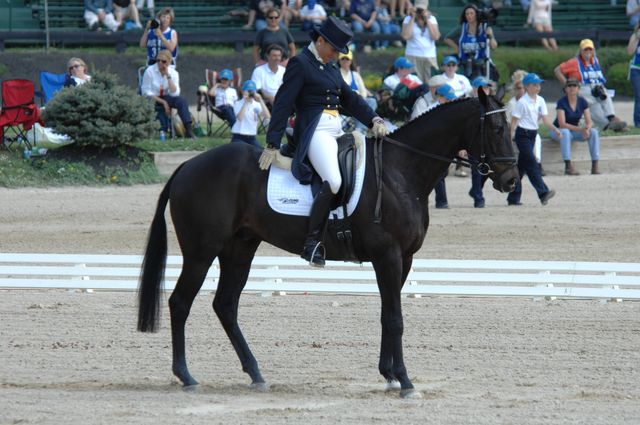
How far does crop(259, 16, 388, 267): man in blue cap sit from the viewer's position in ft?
27.5

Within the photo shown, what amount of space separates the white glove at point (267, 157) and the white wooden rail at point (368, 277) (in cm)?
349

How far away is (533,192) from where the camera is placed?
1822cm

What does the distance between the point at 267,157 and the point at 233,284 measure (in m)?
0.96

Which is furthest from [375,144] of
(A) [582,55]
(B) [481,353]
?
(A) [582,55]

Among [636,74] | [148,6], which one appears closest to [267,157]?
[636,74]

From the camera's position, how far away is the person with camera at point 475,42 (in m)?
20.6

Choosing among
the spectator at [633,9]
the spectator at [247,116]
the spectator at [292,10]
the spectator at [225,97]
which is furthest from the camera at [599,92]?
the spectator at [292,10]

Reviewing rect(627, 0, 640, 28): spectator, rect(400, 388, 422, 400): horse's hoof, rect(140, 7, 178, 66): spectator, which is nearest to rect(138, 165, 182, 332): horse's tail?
rect(400, 388, 422, 400): horse's hoof

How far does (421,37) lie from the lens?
71.3 feet

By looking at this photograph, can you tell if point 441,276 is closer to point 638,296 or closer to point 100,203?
point 638,296

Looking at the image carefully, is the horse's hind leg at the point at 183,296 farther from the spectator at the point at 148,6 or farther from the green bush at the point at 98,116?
the spectator at the point at 148,6

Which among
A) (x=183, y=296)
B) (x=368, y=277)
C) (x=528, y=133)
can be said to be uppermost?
(x=183, y=296)

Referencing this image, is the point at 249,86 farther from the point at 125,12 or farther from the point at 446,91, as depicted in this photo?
the point at 125,12

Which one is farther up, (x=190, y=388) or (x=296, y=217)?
(x=296, y=217)
